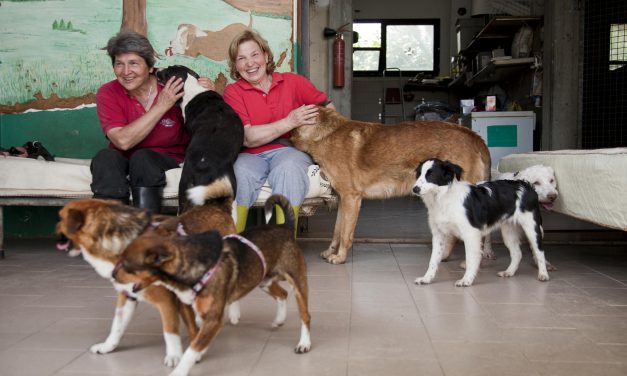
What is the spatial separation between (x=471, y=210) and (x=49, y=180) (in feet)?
9.21

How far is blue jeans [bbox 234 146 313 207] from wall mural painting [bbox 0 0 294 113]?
4.55ft

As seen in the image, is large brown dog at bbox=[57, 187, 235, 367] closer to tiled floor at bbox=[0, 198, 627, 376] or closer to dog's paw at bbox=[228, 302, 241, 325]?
tiled floor at bbox=[0, 198, 627, 376]

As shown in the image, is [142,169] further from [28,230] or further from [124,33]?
[28,230]

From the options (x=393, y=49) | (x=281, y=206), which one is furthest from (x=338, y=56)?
(x=393, y=49)

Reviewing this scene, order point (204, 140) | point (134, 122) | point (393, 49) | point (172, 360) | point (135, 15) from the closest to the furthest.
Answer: point (172, 360) < point (204, 140) < point (134, 122) < point (135, 15) < point (393, 49)

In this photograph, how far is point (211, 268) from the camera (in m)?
1.81

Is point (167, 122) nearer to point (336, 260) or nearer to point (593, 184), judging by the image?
point (336, 260)

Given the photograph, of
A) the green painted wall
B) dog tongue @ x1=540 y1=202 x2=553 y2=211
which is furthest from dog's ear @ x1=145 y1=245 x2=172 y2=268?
the green painted wall

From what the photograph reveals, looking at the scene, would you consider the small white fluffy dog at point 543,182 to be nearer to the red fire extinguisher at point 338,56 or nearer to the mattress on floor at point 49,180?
the mattress on floor at point 49,180

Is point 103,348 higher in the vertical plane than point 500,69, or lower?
lower

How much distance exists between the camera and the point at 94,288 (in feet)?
10.6

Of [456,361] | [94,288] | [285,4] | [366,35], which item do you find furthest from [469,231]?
[366,35]

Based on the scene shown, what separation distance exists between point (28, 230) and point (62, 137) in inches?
34.6

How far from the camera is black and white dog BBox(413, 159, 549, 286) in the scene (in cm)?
329
